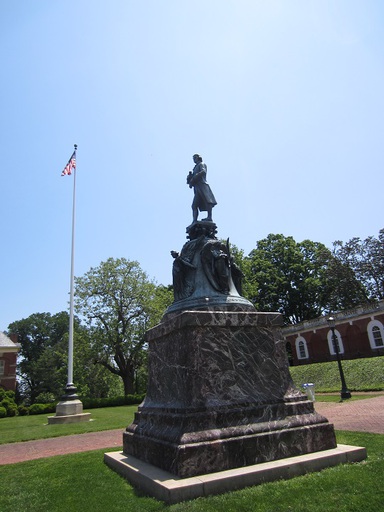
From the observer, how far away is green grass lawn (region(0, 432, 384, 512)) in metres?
3.82

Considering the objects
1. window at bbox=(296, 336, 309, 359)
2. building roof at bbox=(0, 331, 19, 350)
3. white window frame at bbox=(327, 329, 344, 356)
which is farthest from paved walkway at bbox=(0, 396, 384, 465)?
building roof at bbox=(0, 331, 19, 350)

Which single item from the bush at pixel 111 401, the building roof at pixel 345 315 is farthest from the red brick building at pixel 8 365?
the building roof at pixel 345 315

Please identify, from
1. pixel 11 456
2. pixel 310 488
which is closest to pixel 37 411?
pixel 11 456

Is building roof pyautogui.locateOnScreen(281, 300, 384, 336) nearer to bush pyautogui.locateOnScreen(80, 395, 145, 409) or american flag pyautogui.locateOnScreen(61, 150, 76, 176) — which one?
bush pyautogui.locateOnScreen(80, 395, 145, 409)

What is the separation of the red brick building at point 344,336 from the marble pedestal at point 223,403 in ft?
98.7

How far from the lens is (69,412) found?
760 inches

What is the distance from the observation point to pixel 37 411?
3027cm

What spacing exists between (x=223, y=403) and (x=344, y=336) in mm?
33703

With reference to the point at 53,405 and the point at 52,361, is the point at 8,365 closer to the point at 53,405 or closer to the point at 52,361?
the point at 52,361

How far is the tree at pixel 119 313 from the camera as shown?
32969 mm

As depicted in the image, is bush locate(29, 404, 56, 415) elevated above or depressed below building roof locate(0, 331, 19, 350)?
below

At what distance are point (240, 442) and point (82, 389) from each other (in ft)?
112

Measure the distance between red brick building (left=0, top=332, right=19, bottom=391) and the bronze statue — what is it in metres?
44.7

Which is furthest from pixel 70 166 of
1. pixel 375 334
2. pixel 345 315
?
pixel 375 334
